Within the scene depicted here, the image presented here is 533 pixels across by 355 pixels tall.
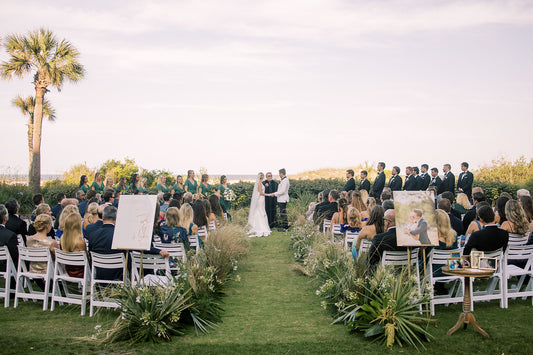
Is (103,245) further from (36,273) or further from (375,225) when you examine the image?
(375,225)

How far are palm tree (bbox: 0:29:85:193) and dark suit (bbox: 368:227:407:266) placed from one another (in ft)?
65.3

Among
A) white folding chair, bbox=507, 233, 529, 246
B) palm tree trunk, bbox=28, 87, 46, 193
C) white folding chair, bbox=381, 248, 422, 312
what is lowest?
white folding chair, bbox=381, 248, 422, 312

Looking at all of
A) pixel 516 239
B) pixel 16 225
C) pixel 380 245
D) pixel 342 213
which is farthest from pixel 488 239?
pixel 16 225

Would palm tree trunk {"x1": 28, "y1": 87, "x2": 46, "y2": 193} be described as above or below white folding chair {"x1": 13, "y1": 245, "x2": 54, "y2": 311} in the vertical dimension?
above

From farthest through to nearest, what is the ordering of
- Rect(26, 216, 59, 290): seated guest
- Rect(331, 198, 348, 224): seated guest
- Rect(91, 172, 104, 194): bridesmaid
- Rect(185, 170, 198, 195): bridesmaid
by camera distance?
Rect(185, 170, 198, 195): bridesmaid, Rect(91, 172, 104, 194): bridesmaid, Rect(331, 198, 348, 224): seated guest, Rect(26, 216, 59, 290): seated guest

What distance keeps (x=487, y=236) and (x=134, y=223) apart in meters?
5.05

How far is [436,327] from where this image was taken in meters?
6.21

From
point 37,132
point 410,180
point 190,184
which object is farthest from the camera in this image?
point 37,132

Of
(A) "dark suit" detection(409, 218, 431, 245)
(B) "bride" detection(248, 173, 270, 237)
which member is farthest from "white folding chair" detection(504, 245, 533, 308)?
(B) "bride" detection(248, 173, 270, 237)

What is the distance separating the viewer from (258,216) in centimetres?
1692

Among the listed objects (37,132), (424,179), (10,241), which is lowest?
(10,241)

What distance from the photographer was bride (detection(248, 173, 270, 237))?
659 inches

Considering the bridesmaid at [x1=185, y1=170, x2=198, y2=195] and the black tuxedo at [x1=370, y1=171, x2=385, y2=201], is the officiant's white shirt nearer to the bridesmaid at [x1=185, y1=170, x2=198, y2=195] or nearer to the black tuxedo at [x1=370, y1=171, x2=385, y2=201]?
the bridesmaid at [x1=185, y1=170, x2=198, y2=195]

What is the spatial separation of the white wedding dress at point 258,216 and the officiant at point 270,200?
0.75 m
